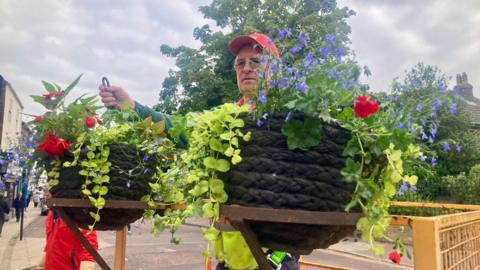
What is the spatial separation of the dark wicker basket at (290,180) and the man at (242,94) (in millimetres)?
155

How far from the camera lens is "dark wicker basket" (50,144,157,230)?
1.57 metres

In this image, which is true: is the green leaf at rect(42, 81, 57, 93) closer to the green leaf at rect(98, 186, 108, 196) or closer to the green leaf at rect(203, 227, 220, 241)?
the green leaf at rect(98, 186, 108, 196)

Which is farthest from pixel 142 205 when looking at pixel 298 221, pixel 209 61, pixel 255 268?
pixel 209 61

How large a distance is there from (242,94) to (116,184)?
0.61 metres

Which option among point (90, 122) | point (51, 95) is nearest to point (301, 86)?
point (90, 122)

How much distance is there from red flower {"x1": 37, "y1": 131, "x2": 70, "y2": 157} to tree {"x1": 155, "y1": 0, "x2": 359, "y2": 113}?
10.6 meters

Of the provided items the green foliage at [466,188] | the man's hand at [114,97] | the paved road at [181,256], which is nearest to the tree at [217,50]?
the paved road at [181,256]

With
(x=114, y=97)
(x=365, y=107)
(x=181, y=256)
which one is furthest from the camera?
(x=181, y=256)

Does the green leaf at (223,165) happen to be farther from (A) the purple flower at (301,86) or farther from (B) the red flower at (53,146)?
(B) the red flower at (53,146)

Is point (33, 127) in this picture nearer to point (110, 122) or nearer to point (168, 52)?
point (110, 122)

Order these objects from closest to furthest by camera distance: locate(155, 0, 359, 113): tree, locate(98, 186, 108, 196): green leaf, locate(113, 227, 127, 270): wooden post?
locate(98, 186, 108, 196): green leaf
locate(113, 227, 127, 270): wooden post
locate(155, 0, 359, 113): tree

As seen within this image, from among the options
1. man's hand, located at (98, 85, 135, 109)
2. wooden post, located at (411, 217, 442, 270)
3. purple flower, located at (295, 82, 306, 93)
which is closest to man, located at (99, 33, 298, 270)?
man's hand, located at (98, 85, 135, 109)

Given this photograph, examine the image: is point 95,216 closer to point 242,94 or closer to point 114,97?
point 114,97

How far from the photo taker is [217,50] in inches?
585
